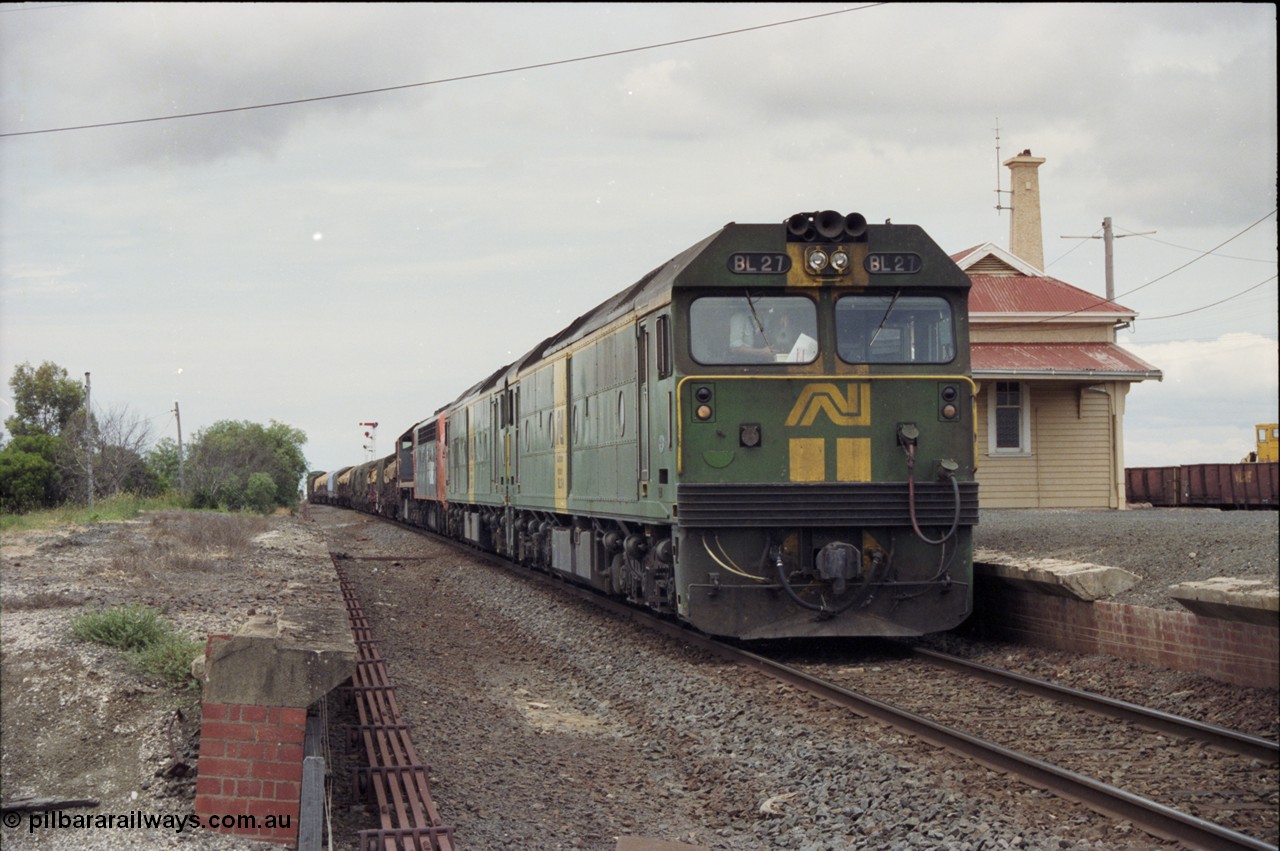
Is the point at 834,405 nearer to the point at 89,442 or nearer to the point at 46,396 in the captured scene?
the point at 89,442

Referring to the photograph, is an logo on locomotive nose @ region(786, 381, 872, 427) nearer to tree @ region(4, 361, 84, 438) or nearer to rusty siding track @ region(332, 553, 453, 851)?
rusty siding track @ region(332, 553, 453, 851)

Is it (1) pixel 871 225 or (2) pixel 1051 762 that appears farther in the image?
(1) pixel 871 225

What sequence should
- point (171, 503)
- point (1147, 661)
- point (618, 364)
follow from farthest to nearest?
point (171, 503)
point (618, 364)
point (1147, 661)

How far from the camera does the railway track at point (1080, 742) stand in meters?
5.52

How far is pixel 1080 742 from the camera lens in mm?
7051

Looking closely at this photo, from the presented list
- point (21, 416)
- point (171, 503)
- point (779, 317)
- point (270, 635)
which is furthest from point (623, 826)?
point (21, 416)

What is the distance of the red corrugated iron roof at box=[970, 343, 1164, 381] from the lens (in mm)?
22531

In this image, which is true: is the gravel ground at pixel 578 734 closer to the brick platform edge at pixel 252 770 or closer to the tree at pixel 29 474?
the brick platform edge at pixel 252 770

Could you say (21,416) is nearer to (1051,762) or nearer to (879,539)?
(879,539)

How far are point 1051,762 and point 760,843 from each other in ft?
6.11

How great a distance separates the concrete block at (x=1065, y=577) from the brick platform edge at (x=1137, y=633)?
11 cm

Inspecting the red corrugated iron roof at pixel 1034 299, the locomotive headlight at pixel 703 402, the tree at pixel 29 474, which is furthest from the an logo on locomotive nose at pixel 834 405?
the tree at pixel 29 474

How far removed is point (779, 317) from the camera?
1009cm

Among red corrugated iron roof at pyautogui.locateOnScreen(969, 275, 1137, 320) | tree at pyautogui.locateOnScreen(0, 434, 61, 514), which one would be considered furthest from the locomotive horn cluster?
tree at pyautogui.locateOnScreen(0, 434, 61, 514)
